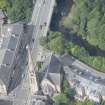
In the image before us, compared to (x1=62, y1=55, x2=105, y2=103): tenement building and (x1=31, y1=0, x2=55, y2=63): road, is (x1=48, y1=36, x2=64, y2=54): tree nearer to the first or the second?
(x1=31, y1=0, x2=55, y2=63): road

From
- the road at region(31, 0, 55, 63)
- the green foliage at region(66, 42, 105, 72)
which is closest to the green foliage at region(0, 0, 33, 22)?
the road at region(31, 0, 55, 63)

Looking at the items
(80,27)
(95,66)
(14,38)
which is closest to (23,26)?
(14,38)

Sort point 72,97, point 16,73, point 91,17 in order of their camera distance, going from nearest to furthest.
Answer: point 72,97
point 16,73
point 91,17

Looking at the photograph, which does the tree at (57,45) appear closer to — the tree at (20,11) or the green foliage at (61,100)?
the tree at (20,11)

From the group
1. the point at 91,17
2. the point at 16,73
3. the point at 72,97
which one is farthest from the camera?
the point at 91,17

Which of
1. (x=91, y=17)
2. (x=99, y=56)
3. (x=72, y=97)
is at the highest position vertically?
(x=91, y=17)

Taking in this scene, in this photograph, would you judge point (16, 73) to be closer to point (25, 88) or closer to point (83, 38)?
point (25, 88)
